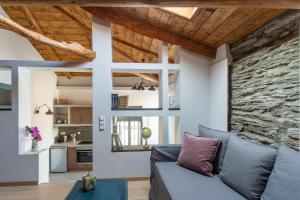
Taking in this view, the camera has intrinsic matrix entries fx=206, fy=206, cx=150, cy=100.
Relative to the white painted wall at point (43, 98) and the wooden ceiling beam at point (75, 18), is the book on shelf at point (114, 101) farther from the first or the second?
the white painted wall at point (43, 98)

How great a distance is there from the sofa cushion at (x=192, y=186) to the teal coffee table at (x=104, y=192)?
43 cm

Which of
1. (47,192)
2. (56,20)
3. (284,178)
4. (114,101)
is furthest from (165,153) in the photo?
(56,20)

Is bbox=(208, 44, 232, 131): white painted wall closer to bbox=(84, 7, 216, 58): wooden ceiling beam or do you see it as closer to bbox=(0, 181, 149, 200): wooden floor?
bbox=(84, 7, 216, 58): wooden ceiling beam

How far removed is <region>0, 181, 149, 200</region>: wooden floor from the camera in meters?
2.93

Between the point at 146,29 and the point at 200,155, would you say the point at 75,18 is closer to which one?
the point at 146,29

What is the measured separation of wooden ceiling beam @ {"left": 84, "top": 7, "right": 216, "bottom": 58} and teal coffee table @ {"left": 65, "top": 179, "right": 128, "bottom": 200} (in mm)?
2405

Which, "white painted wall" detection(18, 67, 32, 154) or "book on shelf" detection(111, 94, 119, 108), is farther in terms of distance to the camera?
"book on shelf" detection(111, 94, 119, 108)

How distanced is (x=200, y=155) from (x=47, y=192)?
7.76ft

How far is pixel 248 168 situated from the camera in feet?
5.75

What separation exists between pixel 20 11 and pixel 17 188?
11.7 ft

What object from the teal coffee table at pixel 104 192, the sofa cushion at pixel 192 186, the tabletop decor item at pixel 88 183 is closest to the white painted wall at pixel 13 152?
the teal coffee table at pixel 104 192

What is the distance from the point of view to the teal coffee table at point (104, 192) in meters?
1.91

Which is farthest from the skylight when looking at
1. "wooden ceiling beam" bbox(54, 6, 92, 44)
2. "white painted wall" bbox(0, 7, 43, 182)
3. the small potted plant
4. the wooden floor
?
the small potted plant

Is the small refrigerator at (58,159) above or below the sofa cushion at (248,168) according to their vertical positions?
below
